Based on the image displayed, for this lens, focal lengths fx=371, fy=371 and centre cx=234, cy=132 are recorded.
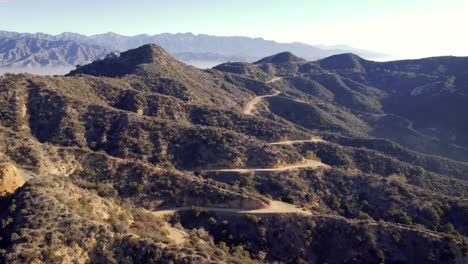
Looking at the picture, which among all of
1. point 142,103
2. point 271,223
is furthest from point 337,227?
point 142,103

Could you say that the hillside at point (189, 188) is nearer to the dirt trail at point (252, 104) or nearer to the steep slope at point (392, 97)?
the dirt trail at point (252, 104)

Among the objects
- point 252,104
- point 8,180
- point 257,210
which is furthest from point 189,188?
point 252,104

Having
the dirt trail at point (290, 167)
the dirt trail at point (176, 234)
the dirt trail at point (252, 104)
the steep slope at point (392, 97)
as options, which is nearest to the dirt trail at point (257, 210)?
the dirt trail at point (176, 234)

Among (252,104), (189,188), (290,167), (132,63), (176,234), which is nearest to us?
(176,234)

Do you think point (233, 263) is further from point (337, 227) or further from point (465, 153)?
→ point (465, 153)

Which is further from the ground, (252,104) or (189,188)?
(252,104)

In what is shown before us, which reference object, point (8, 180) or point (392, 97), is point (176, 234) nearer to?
point (8, 180)

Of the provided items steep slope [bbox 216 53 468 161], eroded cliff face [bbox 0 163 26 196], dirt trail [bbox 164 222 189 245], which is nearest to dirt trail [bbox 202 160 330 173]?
dirt trail [bbox 164 222 189 245]
